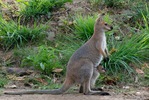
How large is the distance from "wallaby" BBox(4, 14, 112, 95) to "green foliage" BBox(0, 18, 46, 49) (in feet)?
7.35

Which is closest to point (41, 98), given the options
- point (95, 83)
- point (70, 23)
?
point (95, 83)

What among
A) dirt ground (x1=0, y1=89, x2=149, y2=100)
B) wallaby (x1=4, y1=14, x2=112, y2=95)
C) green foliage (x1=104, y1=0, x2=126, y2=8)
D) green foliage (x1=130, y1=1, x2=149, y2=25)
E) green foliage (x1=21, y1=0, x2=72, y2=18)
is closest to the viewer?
dirt ground (x1=0, y1=89, x2=149, y2=100)

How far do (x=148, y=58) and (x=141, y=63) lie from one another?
0.22 meters

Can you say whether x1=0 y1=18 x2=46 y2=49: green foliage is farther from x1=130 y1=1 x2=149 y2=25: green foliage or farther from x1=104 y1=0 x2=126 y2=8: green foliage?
x1=130 y1=1 x2=149 y2=25: green foliage

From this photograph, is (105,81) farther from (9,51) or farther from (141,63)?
(9,51)

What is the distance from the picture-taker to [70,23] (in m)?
9.91

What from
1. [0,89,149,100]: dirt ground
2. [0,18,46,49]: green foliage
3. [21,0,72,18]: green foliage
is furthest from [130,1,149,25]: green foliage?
[0,89,149,100]: dirt ground

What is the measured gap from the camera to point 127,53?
28.7 ft

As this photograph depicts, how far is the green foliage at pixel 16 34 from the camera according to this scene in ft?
31.2

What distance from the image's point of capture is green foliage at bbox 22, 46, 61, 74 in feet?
28.1

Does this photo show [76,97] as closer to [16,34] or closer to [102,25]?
[102,25]

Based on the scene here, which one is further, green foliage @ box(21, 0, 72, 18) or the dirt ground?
green foliage @ box(21, 0, 72, 18)

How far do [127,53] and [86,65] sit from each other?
170 cm

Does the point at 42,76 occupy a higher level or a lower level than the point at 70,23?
lower
